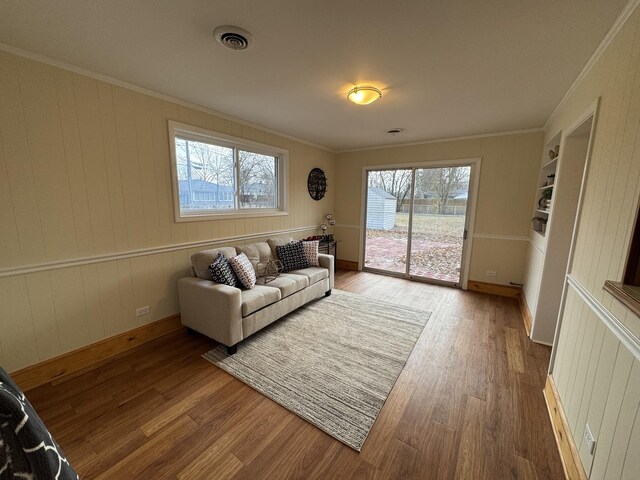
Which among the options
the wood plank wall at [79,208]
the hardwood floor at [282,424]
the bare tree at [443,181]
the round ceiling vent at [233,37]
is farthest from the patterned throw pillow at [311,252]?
the round ceiling vent at [233,37]

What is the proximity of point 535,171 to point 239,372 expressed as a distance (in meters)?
4.39

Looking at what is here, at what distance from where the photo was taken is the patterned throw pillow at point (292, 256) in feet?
11.5

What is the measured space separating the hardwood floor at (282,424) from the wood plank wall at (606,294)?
0.34m

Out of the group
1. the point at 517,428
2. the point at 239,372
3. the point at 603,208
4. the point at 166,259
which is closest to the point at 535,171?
the point at 603,208

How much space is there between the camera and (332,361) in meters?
2.33

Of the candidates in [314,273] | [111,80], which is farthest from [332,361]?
[111,80]

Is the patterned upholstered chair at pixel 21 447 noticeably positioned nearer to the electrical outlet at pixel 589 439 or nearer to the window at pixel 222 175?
the electrical outlet at pixel 589 439

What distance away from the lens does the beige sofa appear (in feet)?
7.74

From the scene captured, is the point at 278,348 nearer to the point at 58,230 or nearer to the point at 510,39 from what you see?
the point at 58,230

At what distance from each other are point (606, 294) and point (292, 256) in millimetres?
2889

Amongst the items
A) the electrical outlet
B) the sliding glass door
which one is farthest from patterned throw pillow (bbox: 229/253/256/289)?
the sliding glass door

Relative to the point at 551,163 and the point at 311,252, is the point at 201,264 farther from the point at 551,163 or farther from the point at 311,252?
the point at 551,163

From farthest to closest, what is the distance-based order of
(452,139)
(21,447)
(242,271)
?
1. (452,139)
2. (242,271)
3. (21,447)

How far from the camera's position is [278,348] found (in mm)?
2508
